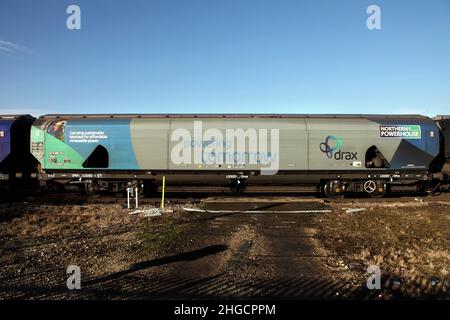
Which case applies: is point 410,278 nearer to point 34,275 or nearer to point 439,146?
point 34,275

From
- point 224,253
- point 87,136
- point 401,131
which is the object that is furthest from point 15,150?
point 401,131

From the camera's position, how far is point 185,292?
663cm

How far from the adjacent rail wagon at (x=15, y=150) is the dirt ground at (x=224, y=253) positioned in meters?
3.42

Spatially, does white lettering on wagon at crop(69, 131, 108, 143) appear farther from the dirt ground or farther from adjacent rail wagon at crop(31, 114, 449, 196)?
the dirt ground

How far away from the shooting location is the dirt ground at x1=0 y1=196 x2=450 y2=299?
682cm

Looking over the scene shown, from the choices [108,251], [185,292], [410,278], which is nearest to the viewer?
[185,292]

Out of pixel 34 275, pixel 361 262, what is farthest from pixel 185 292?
pixel 361 262

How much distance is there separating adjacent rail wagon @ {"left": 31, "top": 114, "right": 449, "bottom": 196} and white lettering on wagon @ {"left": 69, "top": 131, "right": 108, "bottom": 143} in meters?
0.04

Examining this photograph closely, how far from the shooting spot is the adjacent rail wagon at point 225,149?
54.4 feet

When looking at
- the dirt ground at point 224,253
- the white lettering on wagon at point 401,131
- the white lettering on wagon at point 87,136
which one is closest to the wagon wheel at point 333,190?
the dirt ground at point 224,253

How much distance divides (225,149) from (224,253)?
26.0ft

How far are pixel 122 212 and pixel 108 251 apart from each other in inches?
203

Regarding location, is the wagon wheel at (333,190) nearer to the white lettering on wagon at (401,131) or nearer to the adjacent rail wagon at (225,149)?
the adjacent rail wagon at (225,149)

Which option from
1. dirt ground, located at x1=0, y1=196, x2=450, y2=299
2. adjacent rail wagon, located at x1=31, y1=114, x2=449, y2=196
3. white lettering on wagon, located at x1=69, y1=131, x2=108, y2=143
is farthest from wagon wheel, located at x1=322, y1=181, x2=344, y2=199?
white lettering on wagon, located at x1=69, y1=131, x2=108, y2=143
